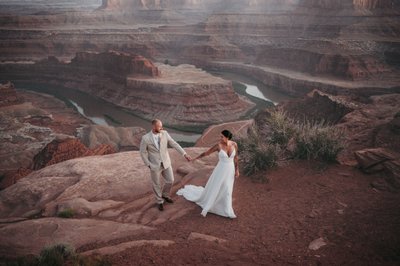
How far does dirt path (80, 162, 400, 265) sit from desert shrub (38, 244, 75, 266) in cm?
69

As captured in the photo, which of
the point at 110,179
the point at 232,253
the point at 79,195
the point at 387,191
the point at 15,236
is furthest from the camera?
the point at 110,179

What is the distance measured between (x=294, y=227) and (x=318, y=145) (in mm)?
3246

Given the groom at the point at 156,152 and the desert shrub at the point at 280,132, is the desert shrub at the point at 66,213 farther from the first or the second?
the desert shrub at the point at 280,132

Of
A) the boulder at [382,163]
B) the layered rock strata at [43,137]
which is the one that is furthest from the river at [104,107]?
the boulder at [382,163]

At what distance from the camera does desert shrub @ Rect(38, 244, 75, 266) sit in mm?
4797

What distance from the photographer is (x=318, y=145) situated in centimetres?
859

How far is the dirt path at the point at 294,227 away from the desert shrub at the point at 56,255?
2.26ft

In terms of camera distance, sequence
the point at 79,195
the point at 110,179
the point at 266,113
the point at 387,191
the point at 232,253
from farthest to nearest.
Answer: the point at 266,113
the point at 110,179
the point at 79,195
the point at 387,191
the point at 232,253

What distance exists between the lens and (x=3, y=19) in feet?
250

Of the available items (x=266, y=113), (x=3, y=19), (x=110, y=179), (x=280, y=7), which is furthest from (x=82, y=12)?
(x=110, y=179)

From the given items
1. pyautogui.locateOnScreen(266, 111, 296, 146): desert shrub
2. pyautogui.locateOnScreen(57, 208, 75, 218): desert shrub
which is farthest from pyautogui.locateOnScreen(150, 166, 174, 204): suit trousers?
pyautogui.locateOnScreen(266, 111, 296, 146): desert shrub

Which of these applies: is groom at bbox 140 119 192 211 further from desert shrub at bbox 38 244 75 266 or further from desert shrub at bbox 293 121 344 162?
desert shrub at bbox 293 121 344 162

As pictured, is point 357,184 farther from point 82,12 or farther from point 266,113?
point 82,12

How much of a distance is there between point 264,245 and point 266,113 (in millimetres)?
16645
